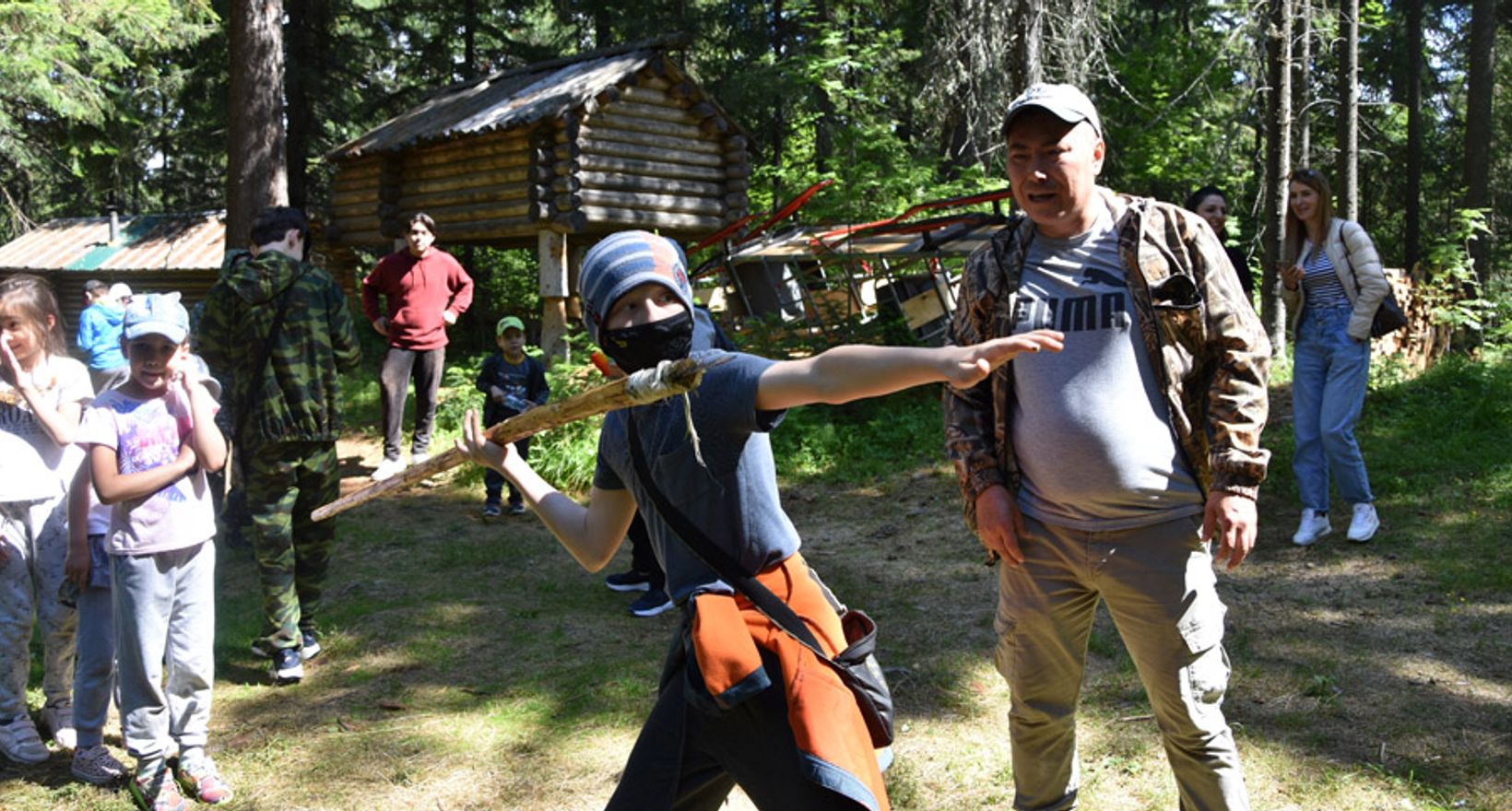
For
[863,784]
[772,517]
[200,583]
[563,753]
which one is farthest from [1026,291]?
[200,583]

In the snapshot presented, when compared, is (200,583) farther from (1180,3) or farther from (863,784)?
(1180,3)

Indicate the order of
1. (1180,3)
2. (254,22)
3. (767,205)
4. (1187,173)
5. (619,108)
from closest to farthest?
(254,22) < (619,108) < (767,205) < (1187,173) < (1180,3)

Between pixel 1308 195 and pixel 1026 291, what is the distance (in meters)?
4.33

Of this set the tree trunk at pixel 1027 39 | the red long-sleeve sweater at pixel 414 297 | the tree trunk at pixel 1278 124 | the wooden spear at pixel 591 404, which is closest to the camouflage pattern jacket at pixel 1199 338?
the wooden spear at pixel 591 404

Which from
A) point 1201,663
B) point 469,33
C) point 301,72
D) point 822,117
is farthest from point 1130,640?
point 469,33

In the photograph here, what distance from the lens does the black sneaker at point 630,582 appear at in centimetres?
722

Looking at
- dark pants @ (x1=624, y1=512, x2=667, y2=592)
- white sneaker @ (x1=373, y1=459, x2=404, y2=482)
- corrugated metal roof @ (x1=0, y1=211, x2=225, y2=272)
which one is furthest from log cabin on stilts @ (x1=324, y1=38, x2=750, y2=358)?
dark pants @ (x1=624, y1=512, x2=667, y2=592)

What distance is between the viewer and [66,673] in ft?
16.8

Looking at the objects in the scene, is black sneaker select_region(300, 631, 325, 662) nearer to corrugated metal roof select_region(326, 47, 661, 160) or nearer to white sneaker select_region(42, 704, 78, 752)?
white sneaker select_region(42, 704, 78, 752)

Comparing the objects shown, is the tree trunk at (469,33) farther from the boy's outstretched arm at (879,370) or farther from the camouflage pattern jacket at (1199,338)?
the boy's outstretched arm at (879,370)

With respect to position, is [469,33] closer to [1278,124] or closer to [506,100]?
[506,100]

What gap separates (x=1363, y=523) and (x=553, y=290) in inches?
406

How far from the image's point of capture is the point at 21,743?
15.8ft

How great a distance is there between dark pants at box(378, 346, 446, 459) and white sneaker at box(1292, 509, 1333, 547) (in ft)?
23.0
